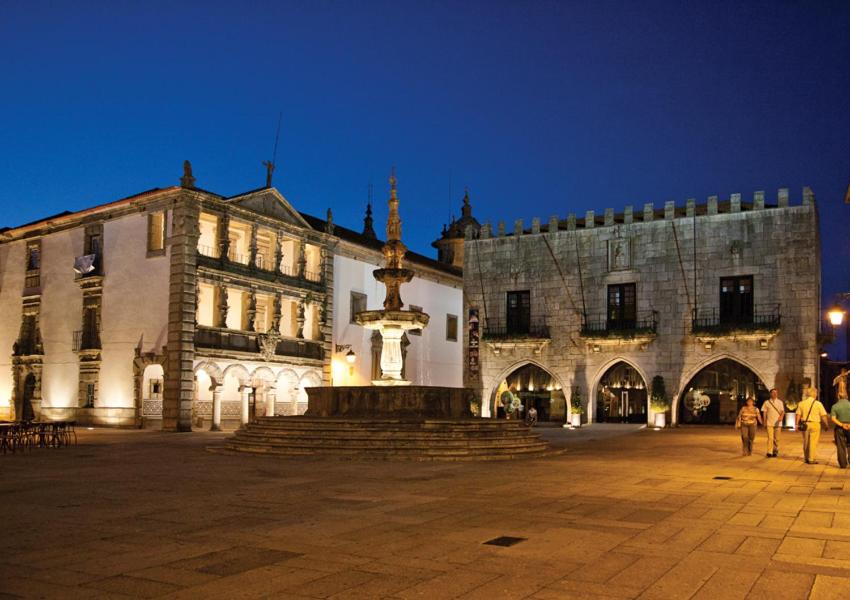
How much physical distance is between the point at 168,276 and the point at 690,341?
23.0 m

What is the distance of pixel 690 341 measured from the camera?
35844mm

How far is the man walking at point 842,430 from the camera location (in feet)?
51.6

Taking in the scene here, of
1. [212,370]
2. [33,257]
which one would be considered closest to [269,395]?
[212,370]

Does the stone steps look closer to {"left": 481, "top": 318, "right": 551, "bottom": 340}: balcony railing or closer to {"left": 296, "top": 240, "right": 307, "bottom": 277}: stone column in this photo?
{"left": 481, "top": 318, "right": 551, "bottom": 340}: balcony railing

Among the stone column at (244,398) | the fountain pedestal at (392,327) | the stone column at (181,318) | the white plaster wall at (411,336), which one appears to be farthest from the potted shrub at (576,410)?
the stone column at (181,318)

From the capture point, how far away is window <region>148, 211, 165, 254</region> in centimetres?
3425

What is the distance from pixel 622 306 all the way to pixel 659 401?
4829mm

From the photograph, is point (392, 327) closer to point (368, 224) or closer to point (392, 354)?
point (392, 354)

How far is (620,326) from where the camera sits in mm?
37375

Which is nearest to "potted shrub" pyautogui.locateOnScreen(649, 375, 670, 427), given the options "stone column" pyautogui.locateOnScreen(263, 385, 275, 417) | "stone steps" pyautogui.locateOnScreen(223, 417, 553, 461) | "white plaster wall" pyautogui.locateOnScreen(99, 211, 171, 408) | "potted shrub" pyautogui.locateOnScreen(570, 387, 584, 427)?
"potted shrub" pyautogui.locateOnScreen(570, 387, 584, 427)

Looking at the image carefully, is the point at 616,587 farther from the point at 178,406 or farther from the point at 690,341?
the point at 690,341

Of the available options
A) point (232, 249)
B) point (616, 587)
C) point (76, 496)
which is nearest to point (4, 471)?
point (76, 496)

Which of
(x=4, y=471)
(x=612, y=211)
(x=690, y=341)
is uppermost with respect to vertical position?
(x=612, y=211)

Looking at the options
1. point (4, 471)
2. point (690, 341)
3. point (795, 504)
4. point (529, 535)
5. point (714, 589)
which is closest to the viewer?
point (714, 589)
